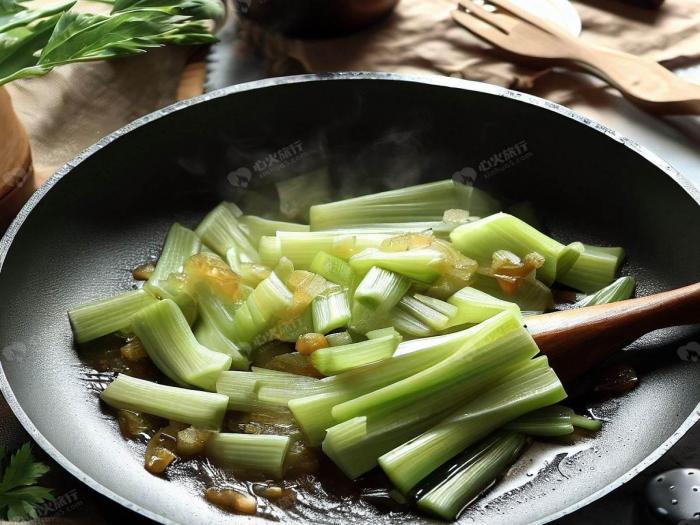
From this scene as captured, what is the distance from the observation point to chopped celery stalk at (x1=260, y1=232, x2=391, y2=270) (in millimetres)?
1906

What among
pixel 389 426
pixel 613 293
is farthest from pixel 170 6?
pixel 613 293

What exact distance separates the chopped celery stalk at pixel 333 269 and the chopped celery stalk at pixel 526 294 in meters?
0.28

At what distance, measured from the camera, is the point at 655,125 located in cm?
244

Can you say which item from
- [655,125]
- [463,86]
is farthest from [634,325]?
[655,125]

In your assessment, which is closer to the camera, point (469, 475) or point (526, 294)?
point (469, 475)

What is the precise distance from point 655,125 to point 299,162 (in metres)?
1.06

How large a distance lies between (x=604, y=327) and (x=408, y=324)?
397 millimetres

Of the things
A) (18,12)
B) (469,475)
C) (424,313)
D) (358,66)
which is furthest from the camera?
(358,66)

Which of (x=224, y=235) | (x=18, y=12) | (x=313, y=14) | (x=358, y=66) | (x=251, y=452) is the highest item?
(x=18, y=12)

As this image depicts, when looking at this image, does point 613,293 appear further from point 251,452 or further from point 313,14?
point 313,14

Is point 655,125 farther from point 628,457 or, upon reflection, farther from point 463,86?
point 628,457

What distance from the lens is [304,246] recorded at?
1.92 m

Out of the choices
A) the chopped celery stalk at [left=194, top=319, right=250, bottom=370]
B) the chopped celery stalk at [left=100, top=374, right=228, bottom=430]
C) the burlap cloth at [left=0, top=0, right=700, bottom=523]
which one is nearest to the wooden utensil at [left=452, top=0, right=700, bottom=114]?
the burlap cloth at [left=0, top=0, right=700, bottom=523]

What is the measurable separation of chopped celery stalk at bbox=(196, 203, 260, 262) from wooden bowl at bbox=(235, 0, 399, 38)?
31.7 inches
